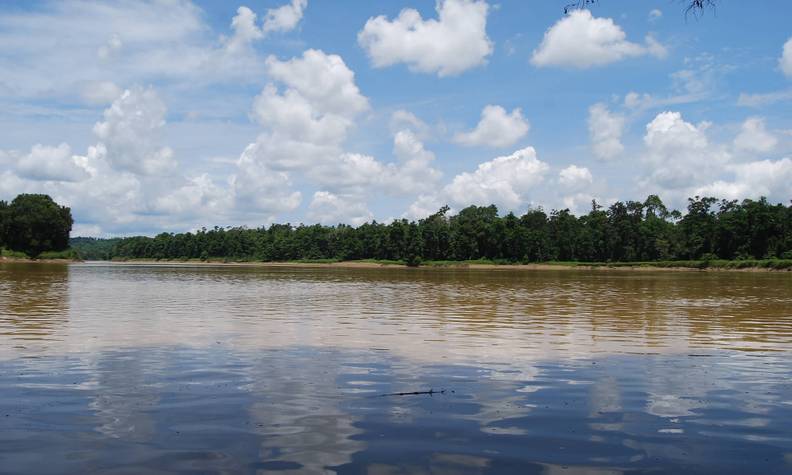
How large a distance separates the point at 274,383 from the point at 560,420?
564 centimetres

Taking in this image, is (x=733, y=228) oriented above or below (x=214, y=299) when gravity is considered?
above

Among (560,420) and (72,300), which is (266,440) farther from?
(72,300)

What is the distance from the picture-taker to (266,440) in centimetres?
902

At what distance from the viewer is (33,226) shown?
556ft

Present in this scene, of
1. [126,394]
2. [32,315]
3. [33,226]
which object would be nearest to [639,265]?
[32,315]

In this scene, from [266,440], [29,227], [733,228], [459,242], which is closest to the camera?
[266,440]

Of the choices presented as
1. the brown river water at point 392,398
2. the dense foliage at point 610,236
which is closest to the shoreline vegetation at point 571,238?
the dense foliage at point 610,236

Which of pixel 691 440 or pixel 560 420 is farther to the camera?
pixel 560 420

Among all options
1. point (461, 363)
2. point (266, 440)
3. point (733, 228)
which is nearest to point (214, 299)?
point (461, 363)

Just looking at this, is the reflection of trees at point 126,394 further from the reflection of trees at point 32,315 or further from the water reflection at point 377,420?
the reflection of trees at point 32,315

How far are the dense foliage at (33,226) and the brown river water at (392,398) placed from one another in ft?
539

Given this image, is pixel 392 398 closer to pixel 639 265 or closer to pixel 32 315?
pixel 32 315

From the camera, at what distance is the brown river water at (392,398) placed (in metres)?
8.33

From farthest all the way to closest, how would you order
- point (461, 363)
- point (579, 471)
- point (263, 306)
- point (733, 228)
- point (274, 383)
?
point (733, 228) < point (263, 306) < point (461, 363) < point (274, 383) < point (579, 471)
